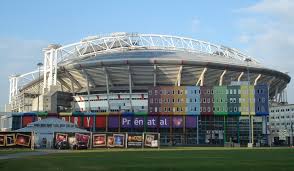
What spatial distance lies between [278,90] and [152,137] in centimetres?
8950

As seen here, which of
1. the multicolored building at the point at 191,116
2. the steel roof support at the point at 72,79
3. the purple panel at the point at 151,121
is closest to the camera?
the multicolored building at the point at 191,116

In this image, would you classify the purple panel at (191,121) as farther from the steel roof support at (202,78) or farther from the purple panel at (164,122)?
the steel roof support at (202,78)

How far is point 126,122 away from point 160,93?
11.9 meters

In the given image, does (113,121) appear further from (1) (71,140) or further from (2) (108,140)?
(1) (71,140)

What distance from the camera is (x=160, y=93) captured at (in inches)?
4355

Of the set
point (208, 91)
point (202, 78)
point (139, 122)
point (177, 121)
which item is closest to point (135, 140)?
point (139, 122)

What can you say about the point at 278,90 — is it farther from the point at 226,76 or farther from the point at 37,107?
the point at 37,107

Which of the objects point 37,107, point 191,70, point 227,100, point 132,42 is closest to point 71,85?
point 37,107

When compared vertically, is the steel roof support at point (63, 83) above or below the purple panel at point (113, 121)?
above

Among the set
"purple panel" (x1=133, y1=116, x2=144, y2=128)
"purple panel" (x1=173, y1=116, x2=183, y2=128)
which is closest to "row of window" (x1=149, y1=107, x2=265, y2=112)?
"purple panel" (x1=173, y1=116, x2=183, y2=128)

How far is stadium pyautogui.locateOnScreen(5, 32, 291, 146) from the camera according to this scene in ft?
346

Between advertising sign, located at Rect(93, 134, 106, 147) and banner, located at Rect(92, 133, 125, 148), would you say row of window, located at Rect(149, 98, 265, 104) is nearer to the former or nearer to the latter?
banner, located at Rect(92, 133, 125, 148)

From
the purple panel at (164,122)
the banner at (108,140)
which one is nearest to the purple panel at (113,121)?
the purple panel at (164,122)

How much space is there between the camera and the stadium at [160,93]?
10550 centimetres
